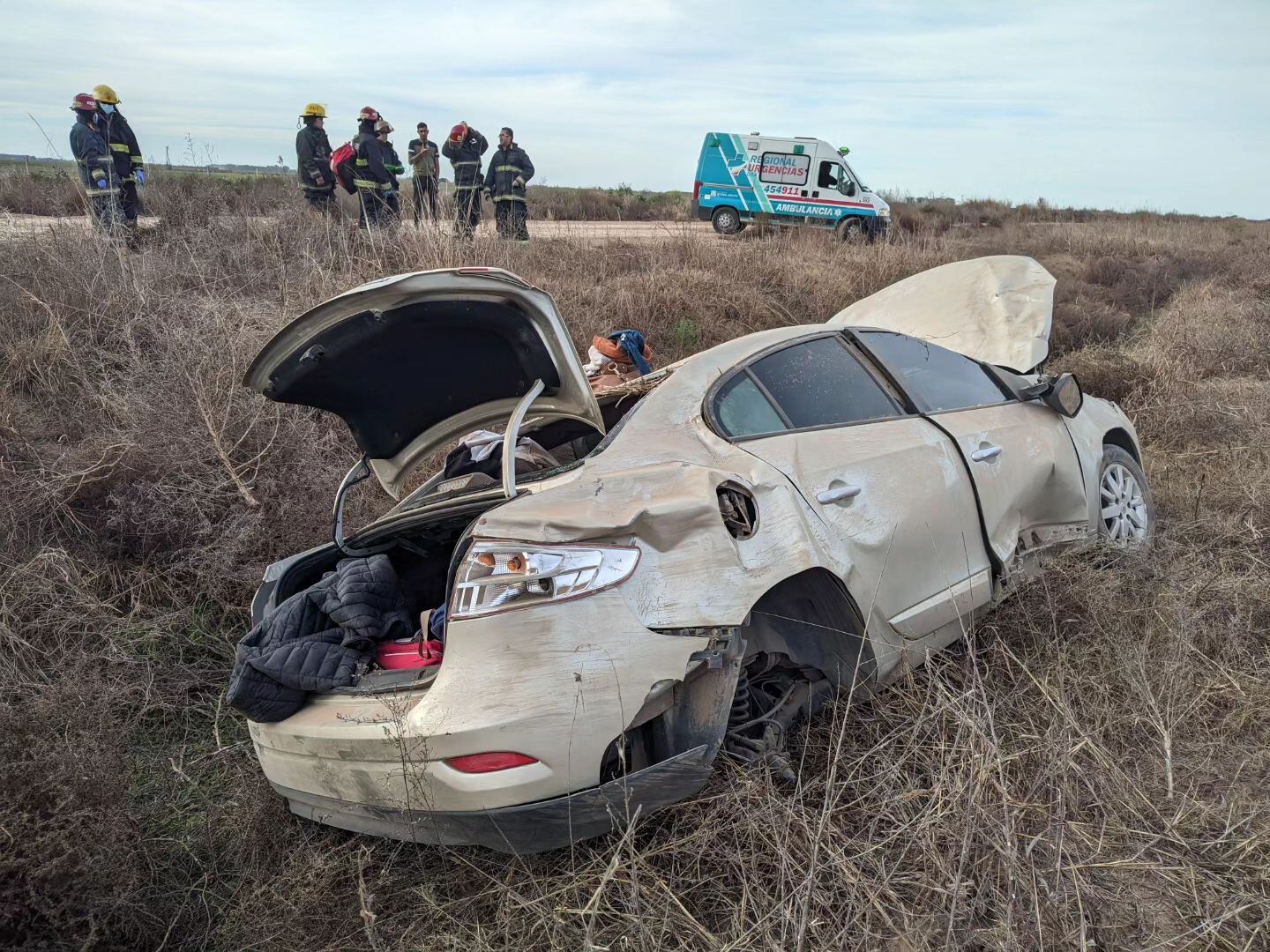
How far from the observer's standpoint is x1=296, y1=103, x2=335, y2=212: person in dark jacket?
10.7m

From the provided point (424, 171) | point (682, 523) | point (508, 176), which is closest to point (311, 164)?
point (424, 171)

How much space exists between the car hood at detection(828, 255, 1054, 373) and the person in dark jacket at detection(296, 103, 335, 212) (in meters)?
7.99

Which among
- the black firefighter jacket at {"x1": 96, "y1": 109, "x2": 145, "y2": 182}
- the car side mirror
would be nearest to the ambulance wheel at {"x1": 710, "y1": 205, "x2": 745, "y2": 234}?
the black firefighter jacket at {"x1": 96, "y1": 109, "x2": 145, "y2": 182}

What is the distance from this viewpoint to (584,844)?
8.50ft

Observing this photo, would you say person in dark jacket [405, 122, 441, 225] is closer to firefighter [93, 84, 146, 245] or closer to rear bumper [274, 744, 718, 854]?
firefighter [93, 84, 146, 245]

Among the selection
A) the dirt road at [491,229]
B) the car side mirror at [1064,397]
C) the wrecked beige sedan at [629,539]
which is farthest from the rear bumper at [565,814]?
the dirt road at [491,229]

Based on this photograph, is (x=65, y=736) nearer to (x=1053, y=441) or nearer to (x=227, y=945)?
(x=227, y=945)

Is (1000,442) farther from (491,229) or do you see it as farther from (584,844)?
(491,229)

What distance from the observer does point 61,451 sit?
491 centimetres

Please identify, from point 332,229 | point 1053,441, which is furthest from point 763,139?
point 1053,441

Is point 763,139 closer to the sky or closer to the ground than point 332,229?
closer to the sky

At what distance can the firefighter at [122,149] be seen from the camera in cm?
945

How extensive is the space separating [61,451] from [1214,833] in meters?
5.62

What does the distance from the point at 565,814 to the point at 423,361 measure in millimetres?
1609
